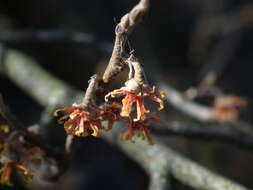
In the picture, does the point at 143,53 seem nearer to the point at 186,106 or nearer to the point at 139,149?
the point at 186,106

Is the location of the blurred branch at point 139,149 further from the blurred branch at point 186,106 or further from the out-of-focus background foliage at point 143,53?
the blurred branch at point 186,106

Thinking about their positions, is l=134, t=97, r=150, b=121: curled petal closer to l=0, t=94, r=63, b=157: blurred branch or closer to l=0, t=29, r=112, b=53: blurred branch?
l=0, t=94, r=63, b=157: blurred branch

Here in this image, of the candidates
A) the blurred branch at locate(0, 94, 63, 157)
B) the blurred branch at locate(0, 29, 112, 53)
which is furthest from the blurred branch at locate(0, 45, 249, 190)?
the blurred branch at locate(0, 94, 63, 157)

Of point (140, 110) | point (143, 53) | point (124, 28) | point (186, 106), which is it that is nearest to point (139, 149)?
point (186, 106)

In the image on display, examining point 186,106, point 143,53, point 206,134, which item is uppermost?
point 143,53

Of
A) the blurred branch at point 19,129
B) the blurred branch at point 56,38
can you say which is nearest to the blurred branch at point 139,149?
the blurred branch at point 56,38
